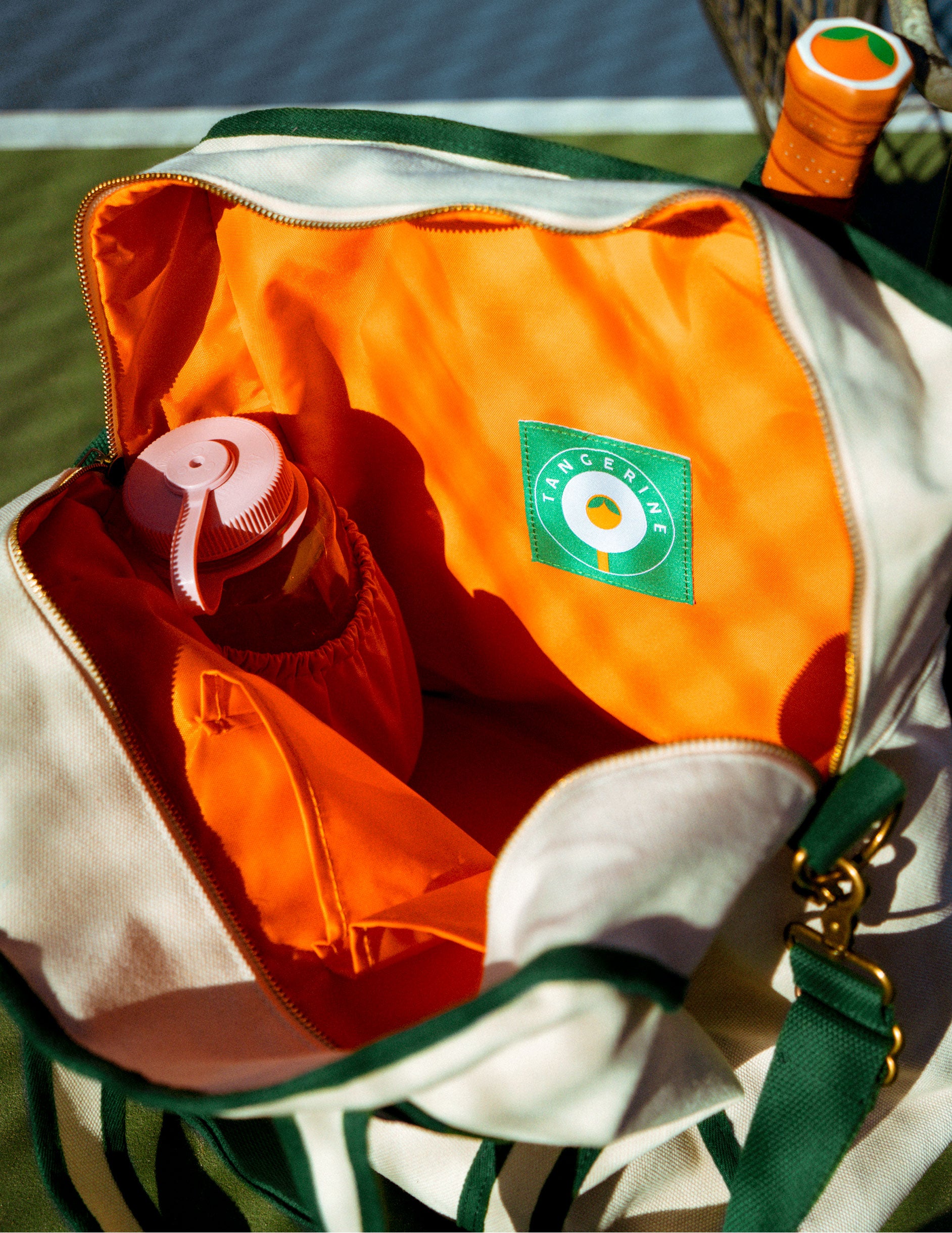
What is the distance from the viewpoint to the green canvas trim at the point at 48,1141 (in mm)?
528

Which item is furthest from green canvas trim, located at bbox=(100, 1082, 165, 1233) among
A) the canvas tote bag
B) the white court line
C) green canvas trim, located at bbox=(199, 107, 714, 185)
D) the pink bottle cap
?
the white court line

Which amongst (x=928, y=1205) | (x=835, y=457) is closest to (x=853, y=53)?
(x=835, y=457)

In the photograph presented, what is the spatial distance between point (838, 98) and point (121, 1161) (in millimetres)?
628

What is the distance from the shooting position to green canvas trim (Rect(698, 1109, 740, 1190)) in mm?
518

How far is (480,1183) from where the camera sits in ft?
1.66

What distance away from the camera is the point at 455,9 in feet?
4.54

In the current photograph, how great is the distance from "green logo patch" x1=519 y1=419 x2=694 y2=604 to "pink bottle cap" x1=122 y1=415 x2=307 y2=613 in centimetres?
13

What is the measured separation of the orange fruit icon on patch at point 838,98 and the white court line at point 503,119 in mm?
808

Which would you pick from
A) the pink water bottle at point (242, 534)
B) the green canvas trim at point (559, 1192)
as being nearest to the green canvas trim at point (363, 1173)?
the green canvas trim at point (559, 1192)

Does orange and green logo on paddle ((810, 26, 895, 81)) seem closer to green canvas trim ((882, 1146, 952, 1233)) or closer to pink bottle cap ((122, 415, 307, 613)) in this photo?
pink bottle cap ((122, 415, 307, 613))

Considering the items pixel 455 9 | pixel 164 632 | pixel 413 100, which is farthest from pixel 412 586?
pixel 455 9

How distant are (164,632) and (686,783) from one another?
25 centimetres

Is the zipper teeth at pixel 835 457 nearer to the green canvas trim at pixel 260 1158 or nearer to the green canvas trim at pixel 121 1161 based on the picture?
the green canvas trim at pixel 260 1158

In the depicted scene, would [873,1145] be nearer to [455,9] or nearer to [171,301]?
[171,301]
